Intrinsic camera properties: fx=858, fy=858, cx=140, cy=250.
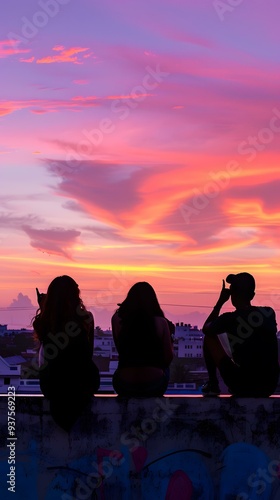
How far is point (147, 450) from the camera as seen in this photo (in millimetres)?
7266

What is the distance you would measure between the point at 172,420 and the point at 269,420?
841mm

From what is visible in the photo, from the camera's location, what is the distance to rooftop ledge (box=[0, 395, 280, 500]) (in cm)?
720

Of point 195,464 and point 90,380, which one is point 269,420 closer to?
point 195,464

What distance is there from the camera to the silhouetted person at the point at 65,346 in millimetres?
7309

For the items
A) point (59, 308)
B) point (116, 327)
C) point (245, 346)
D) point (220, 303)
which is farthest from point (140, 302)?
point (245, 346)

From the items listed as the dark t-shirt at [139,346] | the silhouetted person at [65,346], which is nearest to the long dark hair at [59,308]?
the silhouetted person at [65,346]

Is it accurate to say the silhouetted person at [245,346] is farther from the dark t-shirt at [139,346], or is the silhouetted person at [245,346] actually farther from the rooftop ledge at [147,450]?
the dark t-shirt at [139,346]

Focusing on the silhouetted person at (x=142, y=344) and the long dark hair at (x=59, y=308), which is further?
the silhouetted person at (x=142, y=344)

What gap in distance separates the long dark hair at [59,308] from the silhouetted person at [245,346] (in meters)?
1.16

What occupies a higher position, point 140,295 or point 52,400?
point 140,295

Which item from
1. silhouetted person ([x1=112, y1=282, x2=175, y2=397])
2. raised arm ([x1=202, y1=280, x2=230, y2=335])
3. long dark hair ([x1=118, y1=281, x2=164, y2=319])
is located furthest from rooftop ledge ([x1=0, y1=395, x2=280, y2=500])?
long dark hair ([x1=118, y1=281, x2=164, y2=319])

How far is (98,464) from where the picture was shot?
7.21m

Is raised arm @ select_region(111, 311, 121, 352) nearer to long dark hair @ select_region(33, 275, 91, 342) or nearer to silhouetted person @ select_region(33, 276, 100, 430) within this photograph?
silhouetted person @ select_region(33, 276, 100, 430)

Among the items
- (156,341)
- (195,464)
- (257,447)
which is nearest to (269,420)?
(257,447)
